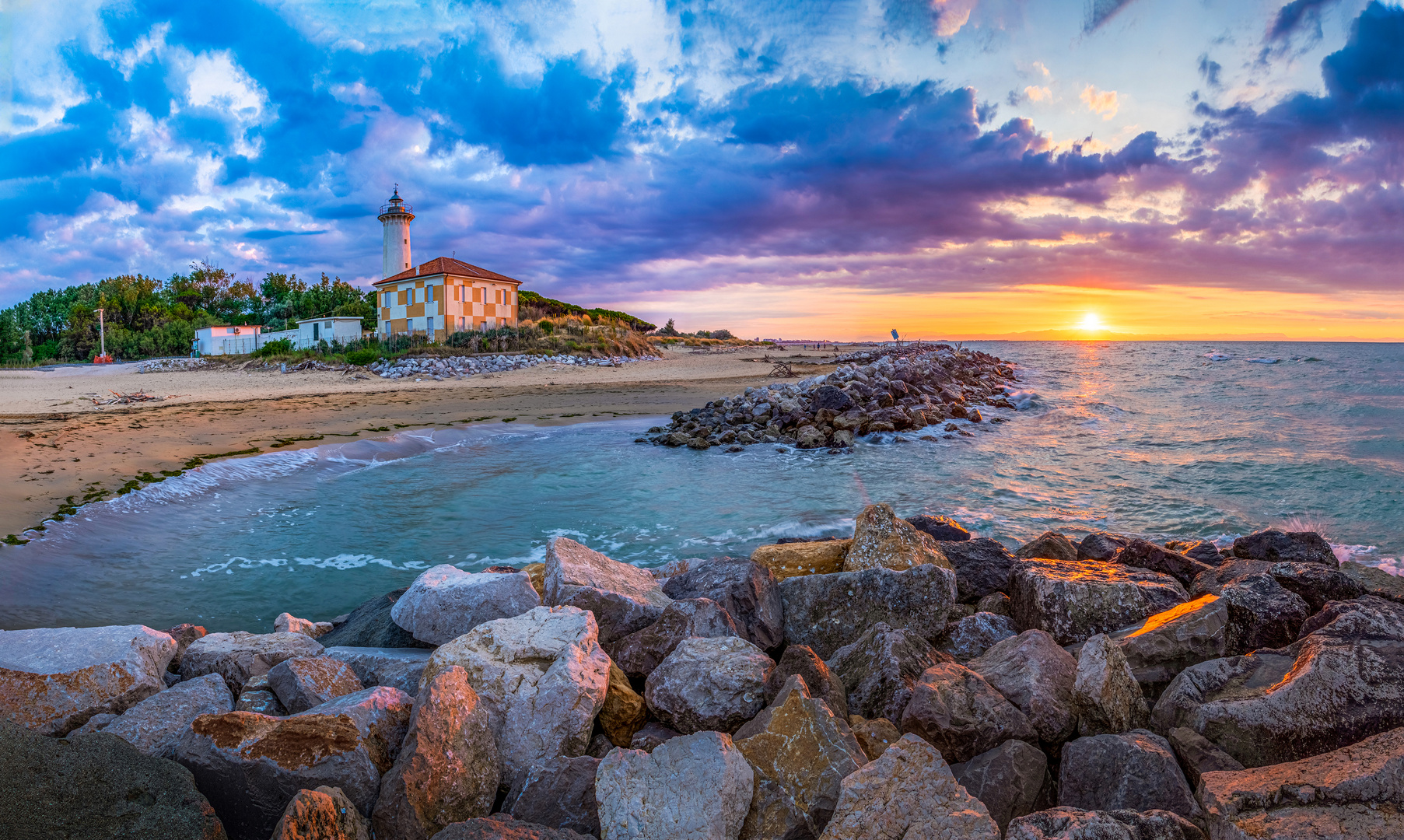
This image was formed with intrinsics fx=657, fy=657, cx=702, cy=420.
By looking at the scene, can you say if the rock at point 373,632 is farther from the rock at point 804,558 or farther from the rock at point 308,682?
the rock at point 804,558

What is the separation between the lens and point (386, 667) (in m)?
3.49

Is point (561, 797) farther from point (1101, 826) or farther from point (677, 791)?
point (1101, 826)

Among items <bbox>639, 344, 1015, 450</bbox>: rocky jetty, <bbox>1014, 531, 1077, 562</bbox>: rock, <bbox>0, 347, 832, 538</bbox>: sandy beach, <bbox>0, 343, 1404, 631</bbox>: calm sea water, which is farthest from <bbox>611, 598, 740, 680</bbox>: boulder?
<bbox>639, 344, 1015, 450</bbox>: rocky jetty

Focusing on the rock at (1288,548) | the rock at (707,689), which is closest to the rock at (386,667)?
the rock at (707,689)

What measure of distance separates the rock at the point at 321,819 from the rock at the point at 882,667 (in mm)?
2074

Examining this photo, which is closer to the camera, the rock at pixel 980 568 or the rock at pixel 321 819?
the rock at pixel 321 819

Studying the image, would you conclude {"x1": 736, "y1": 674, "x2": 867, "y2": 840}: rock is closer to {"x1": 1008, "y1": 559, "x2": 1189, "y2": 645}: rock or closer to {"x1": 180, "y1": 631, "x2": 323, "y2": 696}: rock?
{"x1": 1008, "y1": 559, "x2": 1189, "y2": 645}: rock

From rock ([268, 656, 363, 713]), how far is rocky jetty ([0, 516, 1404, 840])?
0.05 ft

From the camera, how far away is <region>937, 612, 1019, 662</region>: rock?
3.77 metres

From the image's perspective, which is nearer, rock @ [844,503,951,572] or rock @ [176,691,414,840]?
rock @ [176,691,414,840]

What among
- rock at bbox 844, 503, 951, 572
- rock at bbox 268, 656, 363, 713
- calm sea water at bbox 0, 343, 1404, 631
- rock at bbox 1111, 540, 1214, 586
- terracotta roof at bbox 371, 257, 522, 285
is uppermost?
terracotta roof at bbox 371, 257, 522, 285

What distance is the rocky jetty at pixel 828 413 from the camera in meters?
14.3

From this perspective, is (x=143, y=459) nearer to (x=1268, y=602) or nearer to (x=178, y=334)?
(x=1268, y=602)

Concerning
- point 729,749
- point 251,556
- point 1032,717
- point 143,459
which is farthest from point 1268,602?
point 143,459
